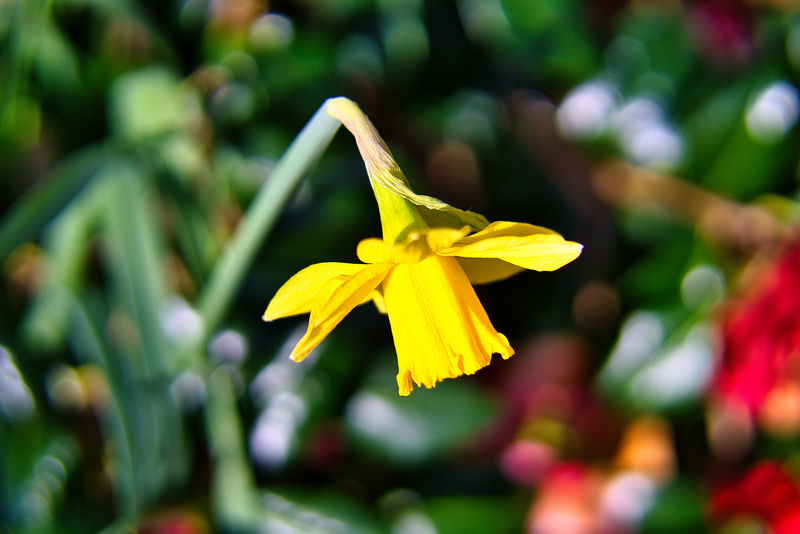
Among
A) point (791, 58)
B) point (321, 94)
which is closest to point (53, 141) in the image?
point (321, 94)

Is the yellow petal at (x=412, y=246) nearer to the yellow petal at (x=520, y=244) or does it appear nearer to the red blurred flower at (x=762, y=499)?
the yellow petal at (x=520, y=244)

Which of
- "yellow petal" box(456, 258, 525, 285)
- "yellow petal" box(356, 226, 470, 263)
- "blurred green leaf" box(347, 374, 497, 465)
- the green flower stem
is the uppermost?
the green flower stem

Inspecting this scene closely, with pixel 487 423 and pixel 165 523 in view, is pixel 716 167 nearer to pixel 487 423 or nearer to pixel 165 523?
pixel 487 423

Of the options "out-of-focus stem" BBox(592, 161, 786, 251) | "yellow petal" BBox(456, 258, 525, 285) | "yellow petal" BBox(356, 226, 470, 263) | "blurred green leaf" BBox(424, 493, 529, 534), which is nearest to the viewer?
"yellow petal" BBox(356, 226, 470, 263)

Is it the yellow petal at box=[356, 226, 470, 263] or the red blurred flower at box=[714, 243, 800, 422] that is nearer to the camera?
the yellow petal at box=[356, 226, 470, 263]

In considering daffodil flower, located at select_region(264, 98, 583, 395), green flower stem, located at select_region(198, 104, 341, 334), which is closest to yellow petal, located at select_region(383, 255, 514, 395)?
daffodil flower, located at select_region(264, 98, 583, 395)

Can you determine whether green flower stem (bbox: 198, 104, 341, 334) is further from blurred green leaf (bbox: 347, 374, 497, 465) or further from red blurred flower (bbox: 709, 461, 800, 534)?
red blurred flower (bbox: 709, 461, 800, 534)

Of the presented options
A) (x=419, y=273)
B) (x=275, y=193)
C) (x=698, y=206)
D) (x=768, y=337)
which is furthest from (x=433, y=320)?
(x=698, y=206)
